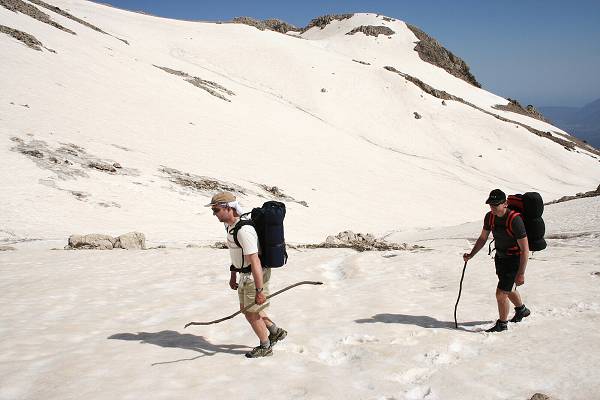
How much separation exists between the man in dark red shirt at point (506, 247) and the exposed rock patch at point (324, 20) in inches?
4406

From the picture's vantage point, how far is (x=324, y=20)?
367 ft

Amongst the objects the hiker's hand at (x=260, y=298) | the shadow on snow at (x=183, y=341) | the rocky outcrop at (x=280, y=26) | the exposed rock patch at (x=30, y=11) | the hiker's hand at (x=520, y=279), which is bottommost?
Answer: the shadow on snow at (x=183, y=341)

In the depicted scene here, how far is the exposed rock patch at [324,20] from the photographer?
110m

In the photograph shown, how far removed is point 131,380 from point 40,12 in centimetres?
5364

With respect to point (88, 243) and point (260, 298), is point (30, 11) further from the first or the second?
point (260, 298)

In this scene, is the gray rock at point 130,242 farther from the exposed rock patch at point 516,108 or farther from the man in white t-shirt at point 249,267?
the exposed rock patch at point 516,108

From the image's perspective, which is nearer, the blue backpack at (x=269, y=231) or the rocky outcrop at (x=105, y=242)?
the blue backpack at (x=269, y=231)

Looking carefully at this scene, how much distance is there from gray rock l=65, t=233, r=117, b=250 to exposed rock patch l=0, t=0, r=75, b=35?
3854 centimetres

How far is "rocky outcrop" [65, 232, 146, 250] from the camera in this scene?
47.4 feet

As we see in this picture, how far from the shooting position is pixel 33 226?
15.8 metres

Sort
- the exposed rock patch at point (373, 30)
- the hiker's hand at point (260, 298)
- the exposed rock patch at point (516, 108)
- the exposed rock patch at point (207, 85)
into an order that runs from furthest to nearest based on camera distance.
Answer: the exposed rock patch at point (373, 30)
the exposed rock patch at point (516, 108)
the exposed rock patch at point (207, 85)
the hiker's hand at point (260, 298)

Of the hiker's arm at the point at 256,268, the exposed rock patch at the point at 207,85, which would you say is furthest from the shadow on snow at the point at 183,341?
the exposed rock patch at the point at 207,85

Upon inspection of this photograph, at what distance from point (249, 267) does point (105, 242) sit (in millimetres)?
10748

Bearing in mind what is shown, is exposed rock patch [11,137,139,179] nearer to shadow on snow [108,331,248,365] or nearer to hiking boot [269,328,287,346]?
shadow on snow [108,331,248,365]
